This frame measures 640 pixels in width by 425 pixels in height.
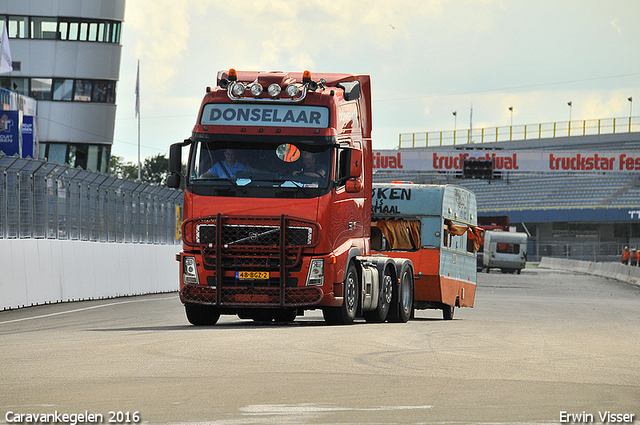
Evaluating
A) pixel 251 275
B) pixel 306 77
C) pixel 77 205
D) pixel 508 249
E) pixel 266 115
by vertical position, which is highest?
pixel 306 77

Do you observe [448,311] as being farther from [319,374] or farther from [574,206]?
[574,206]

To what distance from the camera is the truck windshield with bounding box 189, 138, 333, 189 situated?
14.5m

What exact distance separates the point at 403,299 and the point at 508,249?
1862 inches

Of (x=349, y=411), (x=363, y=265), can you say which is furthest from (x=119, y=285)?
(x=349, y=411)

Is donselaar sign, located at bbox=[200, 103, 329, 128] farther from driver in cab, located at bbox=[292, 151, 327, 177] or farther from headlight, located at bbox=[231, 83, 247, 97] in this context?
driver in cab, located at bbox=[292, 151, 327, 177]

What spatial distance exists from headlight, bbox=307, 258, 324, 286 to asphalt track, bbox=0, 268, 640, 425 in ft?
2.11

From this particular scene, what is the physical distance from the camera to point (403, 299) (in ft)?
59.7

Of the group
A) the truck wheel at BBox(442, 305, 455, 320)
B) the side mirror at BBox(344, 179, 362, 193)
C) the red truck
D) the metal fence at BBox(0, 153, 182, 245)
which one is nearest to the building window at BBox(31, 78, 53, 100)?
the metal fence at BBox(0, 153, 182, 245)

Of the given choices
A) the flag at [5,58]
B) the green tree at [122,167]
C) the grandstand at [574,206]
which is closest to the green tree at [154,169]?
the green tree at [122,167]

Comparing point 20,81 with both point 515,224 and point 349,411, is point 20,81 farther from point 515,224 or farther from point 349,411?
point 349,411

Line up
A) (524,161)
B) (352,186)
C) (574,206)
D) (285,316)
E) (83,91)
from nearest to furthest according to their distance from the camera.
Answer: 1. (352,186)
2. (285,316)
3. (83,91)
4. (524,161)
5. (574,206)

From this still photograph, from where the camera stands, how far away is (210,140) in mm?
14633

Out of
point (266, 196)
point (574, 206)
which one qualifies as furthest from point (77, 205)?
point (574, 206)

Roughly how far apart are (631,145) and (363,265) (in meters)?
74.6
